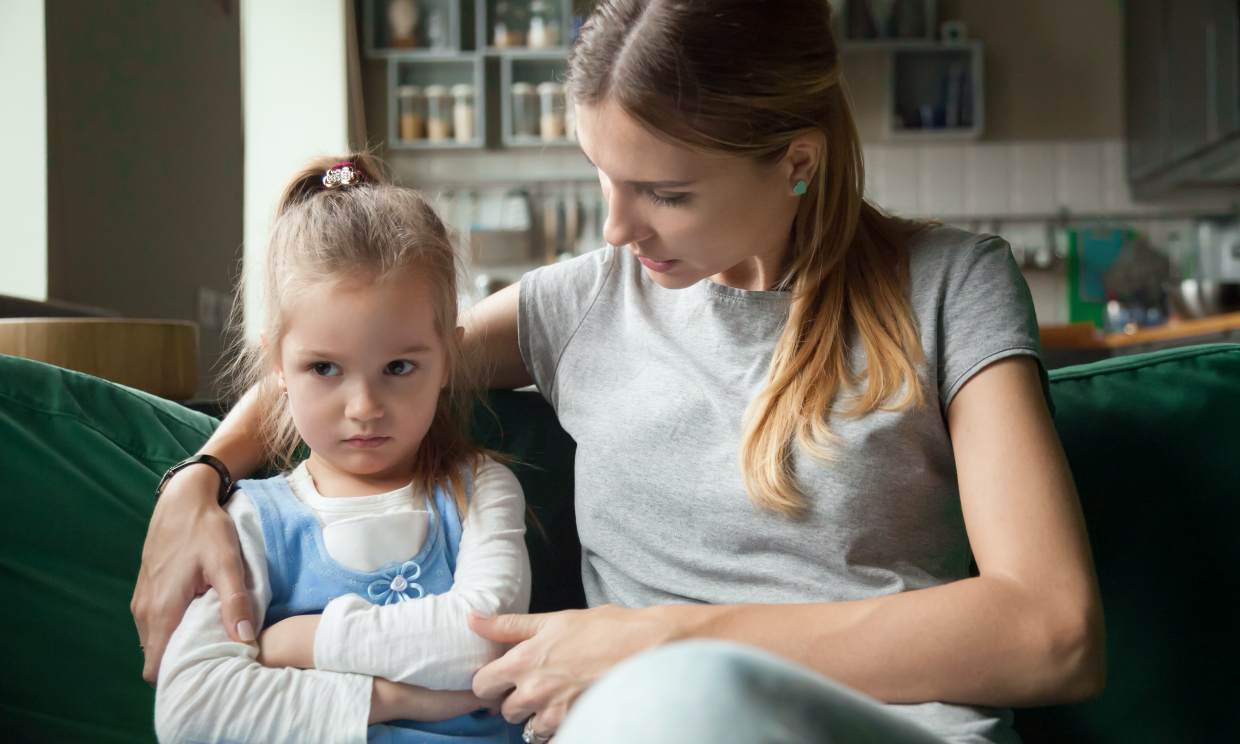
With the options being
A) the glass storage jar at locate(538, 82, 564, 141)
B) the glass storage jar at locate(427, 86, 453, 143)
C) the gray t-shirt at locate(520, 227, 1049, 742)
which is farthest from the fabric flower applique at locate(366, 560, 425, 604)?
the glass storage jar at locate(427, 86, 453, 143)

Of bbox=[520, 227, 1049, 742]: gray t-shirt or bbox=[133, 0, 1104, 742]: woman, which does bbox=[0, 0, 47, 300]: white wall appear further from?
bbox=[520, 227, 1049, 742]: gray t-shirt

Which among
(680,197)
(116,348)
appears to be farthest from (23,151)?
(680,197)

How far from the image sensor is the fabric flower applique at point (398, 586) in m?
1.04

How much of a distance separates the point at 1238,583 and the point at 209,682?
106cm

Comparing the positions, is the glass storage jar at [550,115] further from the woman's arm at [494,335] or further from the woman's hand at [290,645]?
the woman's hand at [290,645]

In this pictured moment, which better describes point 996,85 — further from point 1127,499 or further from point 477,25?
point 1127,499

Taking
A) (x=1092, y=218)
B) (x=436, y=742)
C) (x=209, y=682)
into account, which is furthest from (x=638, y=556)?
(x=1092, y=218)

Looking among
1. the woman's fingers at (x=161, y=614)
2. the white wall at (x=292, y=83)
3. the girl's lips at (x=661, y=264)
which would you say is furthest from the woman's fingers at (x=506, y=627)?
the white wall at (x=292, y=83)

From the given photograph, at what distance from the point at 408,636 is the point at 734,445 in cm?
36

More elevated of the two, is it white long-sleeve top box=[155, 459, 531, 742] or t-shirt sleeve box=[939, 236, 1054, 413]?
t-shirt sleeve box=[939, 236, 1054, 413]

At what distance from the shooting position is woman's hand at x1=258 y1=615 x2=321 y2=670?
3.22 ft

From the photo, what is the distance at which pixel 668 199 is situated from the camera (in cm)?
110

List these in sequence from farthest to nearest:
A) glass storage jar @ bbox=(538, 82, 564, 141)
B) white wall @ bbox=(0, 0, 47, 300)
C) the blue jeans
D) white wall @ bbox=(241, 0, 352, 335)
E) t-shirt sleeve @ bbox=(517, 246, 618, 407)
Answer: glass storage jar @ bbox=(538, 82, 564, 141), white wall @ bbox=(241, 0, 352, 335), white wall @ bbox=(0, 0, 47, 300), t-shirt sleeve @ bbox=(517, 246, 618, 407), the blue jeans

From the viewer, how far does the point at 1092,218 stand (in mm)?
5363
